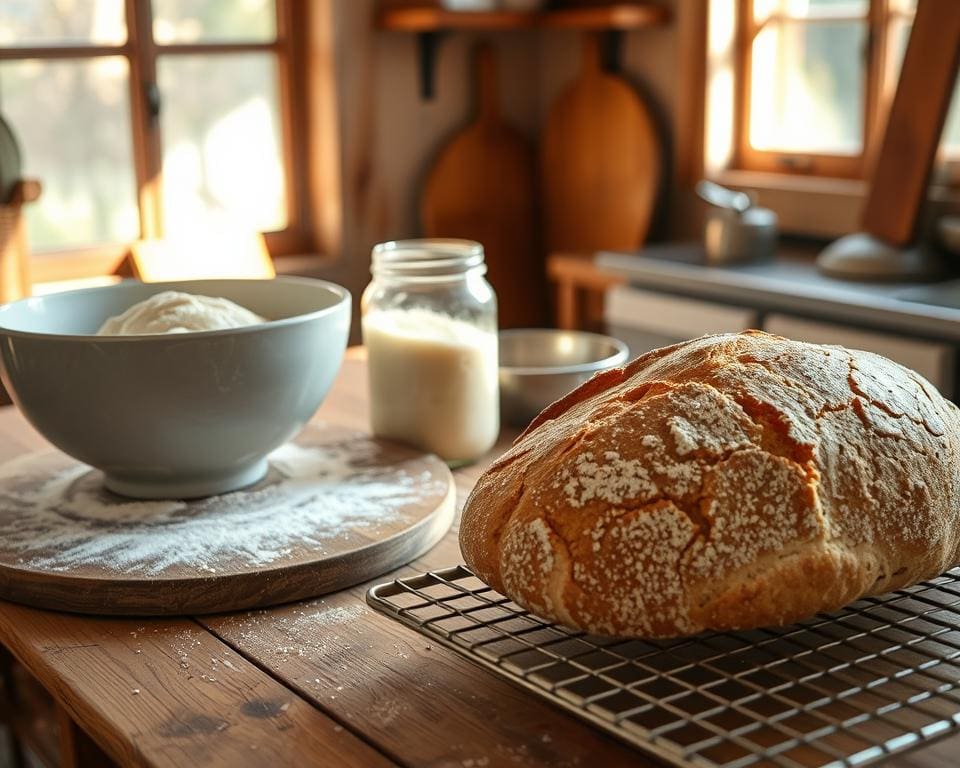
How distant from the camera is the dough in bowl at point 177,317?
1.03 metres

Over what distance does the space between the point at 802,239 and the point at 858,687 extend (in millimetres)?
2322

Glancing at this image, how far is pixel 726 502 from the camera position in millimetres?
693

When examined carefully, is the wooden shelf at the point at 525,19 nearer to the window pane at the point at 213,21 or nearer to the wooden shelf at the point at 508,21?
the wooden shelf at the point at 508,21

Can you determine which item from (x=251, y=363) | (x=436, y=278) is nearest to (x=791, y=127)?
(x=436, y=278)

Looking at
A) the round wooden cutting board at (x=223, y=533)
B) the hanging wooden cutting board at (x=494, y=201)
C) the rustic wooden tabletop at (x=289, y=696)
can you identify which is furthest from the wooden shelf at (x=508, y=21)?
the rustic wooden tabletop at (x=289, y=696)

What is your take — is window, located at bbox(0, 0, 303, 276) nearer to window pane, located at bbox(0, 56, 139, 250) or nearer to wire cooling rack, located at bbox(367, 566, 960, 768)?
window pane, located at bbox(0, 56, 139, 250)

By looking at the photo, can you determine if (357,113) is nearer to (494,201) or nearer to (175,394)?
(494,201)

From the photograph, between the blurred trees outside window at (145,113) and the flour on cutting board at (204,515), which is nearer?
the flour on cutting board at (204,515)

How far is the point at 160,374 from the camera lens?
3.25ft

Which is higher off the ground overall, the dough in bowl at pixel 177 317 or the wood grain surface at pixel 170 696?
the dough in bowl at pixel 177 317

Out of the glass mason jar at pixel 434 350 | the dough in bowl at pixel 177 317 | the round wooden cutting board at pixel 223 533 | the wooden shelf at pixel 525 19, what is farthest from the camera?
the wooden shelf at pixel 525 19

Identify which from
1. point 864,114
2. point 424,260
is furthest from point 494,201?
point 424,260

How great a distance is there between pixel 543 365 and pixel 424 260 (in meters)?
0.25

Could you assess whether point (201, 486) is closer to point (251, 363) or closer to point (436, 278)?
point (251, 363)
